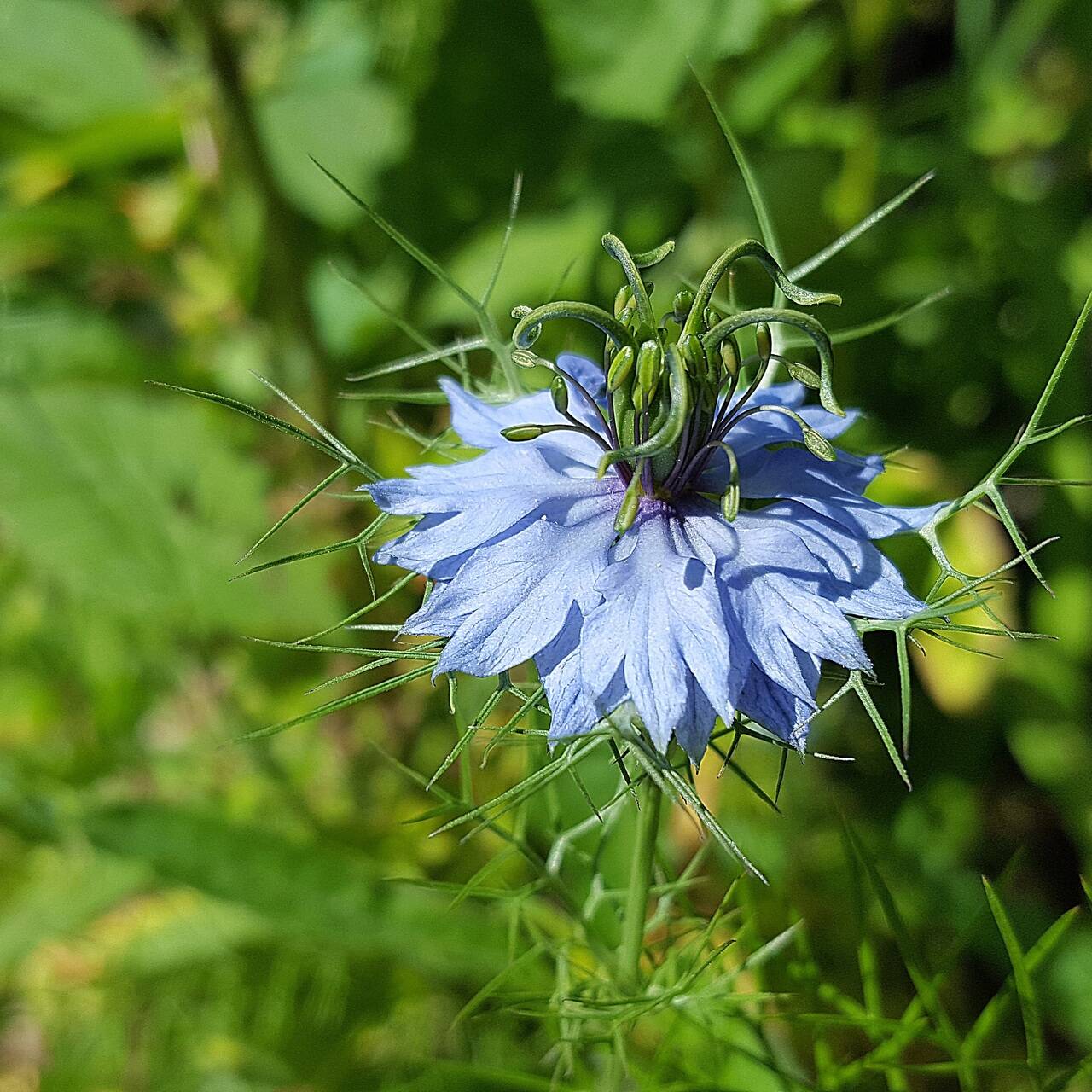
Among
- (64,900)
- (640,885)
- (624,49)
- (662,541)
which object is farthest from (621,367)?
(64,900)

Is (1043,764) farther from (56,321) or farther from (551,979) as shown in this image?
(56,321)

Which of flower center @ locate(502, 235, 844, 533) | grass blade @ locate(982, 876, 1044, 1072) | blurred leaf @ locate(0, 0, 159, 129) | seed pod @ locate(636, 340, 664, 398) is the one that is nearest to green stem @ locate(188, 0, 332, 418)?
blurred leaf @ locate(0, 0, 159, 129)

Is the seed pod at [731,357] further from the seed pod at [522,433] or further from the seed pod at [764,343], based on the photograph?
the seed pod at [522,433]

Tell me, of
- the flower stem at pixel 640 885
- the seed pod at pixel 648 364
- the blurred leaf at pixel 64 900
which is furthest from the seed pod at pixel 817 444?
the blurred leaf at pixel 64 900

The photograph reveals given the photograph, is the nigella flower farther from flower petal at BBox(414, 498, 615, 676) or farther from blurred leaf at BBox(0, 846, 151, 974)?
blurred leaf at BBox(0, 846, 151, 974)

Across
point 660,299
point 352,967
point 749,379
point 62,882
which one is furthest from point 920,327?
point 62,882
